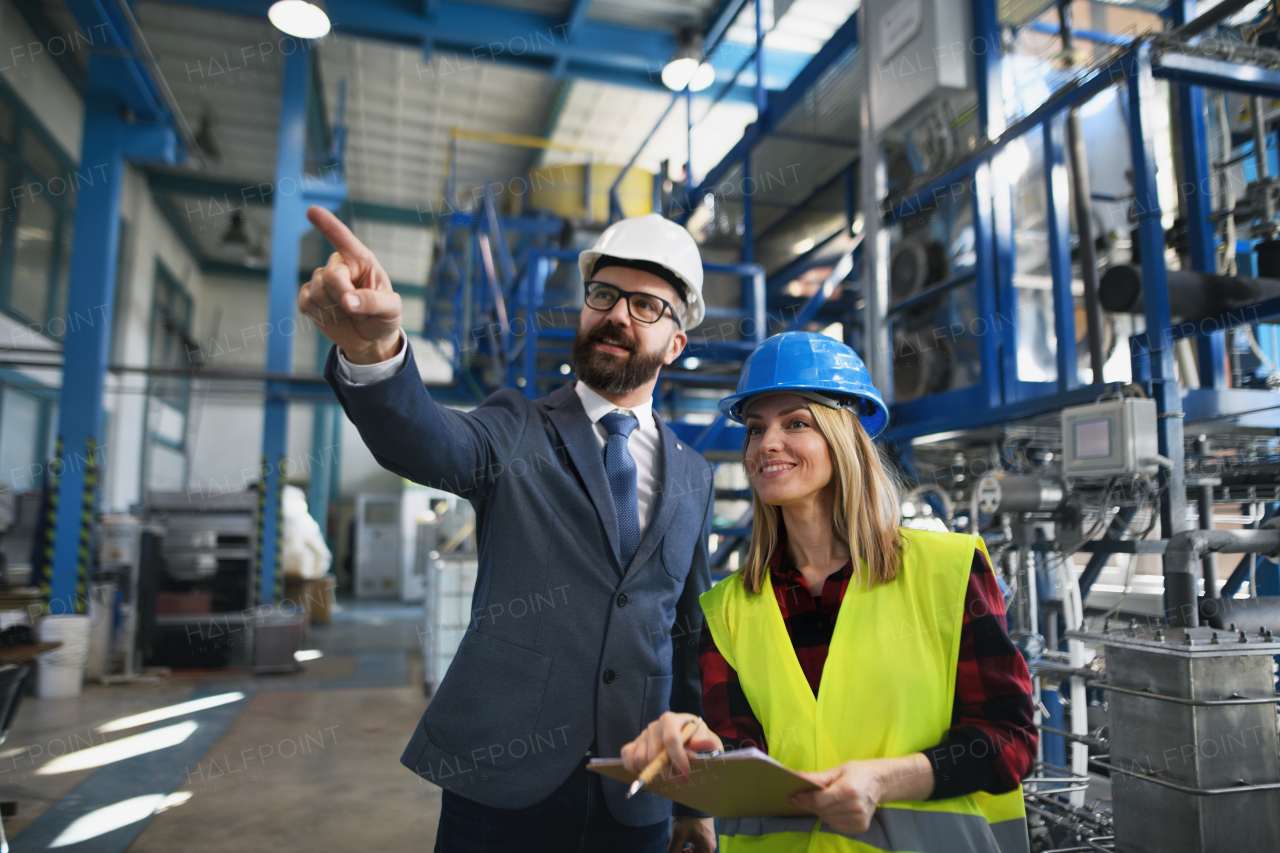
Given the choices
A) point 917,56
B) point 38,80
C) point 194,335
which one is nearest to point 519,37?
point 917,56

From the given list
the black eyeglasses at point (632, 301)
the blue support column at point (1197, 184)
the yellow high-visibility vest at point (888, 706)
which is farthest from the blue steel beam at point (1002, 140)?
the yellow high-visibility vest at point (888, 706)

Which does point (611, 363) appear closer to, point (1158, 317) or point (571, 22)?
point (1158, 317)

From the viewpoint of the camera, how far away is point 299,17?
6.62 metres

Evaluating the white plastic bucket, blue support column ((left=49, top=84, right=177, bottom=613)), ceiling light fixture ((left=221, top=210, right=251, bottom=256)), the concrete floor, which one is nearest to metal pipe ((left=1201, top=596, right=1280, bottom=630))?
the concrete floor

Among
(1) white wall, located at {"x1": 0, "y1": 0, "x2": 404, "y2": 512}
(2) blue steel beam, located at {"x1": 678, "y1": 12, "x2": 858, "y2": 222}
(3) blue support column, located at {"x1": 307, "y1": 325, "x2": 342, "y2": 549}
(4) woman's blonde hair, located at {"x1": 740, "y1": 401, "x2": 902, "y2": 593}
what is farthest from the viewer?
(3) blue support column, located at {"x1": 307, "y1": 325, "x2": 342, "y2": 549}

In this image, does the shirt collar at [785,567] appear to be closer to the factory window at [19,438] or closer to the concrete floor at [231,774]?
the concrete floor at [231,774]

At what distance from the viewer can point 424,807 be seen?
497cm

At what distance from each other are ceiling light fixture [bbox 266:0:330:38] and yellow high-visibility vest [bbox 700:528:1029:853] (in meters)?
7.17

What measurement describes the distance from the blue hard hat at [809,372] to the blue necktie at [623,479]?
0.32 metres

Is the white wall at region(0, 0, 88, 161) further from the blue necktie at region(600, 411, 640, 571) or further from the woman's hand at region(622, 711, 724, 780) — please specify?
the woman's hand at region(622, 711, 724, 780)

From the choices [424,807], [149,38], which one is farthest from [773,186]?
[149,38]

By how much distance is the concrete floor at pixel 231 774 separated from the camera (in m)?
4.41

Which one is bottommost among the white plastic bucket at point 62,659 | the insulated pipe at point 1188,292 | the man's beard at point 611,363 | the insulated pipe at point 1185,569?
the white plastic bucket at point 62,659

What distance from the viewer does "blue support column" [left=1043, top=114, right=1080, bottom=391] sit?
3.59m
